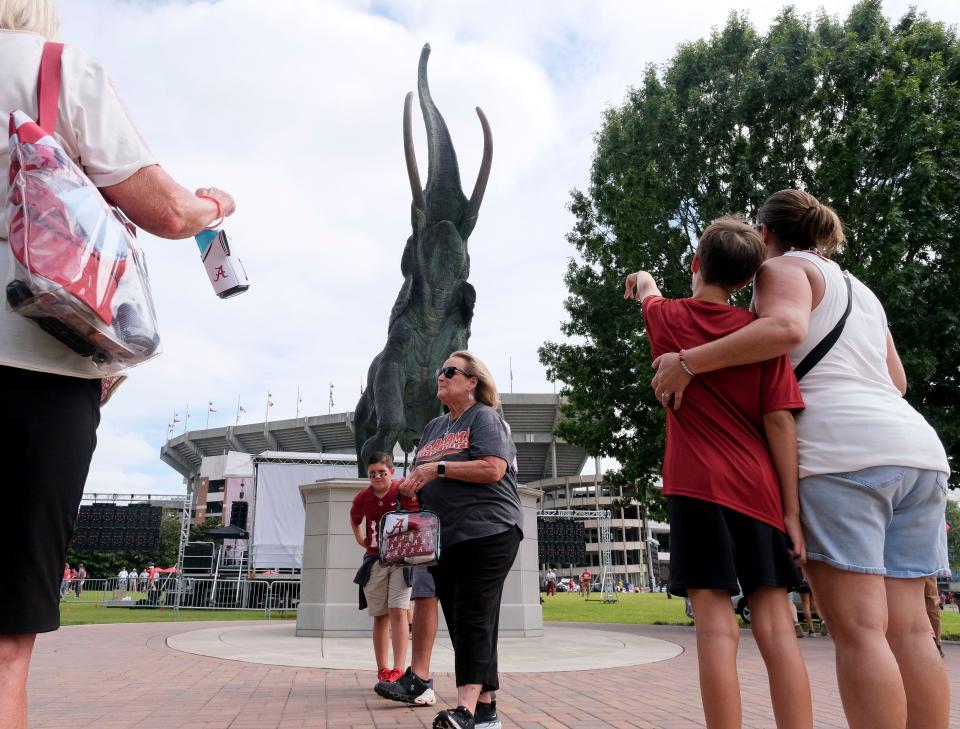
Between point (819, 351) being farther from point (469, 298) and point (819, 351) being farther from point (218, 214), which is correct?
point (469, 298)

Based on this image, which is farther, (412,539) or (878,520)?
(412,539)

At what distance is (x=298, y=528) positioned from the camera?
2375 cm

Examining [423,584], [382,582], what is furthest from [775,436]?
[382,582]

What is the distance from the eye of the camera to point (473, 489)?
146 inches

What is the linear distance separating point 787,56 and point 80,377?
52.9ft

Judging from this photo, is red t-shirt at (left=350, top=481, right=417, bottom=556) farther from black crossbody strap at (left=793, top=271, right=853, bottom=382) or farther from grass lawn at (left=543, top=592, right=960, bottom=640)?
grass lawn at (left=543, top=592, right=960, bottom=640)

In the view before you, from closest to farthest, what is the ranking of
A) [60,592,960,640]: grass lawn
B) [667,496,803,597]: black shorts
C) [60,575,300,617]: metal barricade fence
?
1. [667,496,803,597]: black shorts
2. [60,592,960,640]: grass lawn
3. [60,575,300,617]: metal barricade fence

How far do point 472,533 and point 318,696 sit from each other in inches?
82.9

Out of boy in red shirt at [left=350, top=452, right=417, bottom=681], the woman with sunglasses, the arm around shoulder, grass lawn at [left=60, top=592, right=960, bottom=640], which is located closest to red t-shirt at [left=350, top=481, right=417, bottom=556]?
boy in red shirt at [left=350, top=452, right=417, bottom=681]

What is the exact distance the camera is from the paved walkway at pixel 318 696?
4.07 m

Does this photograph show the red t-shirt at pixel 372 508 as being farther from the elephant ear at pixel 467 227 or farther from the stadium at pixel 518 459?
the stadium at pixel 518 459

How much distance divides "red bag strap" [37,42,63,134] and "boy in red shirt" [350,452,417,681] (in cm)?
340

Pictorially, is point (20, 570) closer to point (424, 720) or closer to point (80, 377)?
point (80, 377)

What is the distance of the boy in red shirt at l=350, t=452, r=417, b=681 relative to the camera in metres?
4.93
